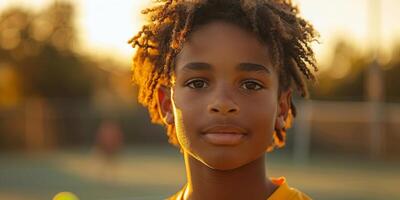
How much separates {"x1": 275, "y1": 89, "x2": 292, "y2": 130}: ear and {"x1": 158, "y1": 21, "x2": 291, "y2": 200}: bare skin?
0.11ft

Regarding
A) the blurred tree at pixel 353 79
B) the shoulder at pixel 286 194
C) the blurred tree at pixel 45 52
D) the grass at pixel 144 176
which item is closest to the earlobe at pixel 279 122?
the shoulder at pixel 286 194

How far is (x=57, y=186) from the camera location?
1892 cm

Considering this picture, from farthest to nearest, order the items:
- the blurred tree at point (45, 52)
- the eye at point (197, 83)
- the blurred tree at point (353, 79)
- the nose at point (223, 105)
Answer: the blurred tree at point (45, 52)
the blurred tree at point (353, 79)
the eye at point (197, 83)
the nose at point (223, 105)

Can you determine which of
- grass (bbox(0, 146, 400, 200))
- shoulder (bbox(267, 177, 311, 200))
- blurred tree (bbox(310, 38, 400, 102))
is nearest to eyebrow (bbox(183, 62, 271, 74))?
shoulder (bbox(267, 177, 311, 200))

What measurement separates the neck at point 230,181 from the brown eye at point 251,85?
29 centimetres

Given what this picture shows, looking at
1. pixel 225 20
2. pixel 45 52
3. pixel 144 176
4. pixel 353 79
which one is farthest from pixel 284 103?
pixel 45 52

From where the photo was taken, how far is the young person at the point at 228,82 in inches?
95.9

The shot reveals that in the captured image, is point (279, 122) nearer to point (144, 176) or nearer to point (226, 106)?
point (226, 106)

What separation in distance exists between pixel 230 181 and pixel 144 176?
781 inches

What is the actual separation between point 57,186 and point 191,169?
16.7 meters

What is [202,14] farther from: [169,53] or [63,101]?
[63,101]

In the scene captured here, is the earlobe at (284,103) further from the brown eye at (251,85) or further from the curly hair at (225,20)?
the brown eye at (251,85)

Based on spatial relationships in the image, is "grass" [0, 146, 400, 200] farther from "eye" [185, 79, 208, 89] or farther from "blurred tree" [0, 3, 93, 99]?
"eye" [185, 79, 208, 89]

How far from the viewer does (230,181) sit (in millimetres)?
2607
